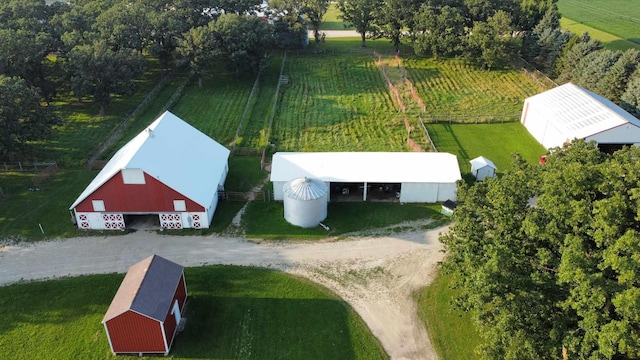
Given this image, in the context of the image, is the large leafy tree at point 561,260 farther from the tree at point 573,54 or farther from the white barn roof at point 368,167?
the tree at point 573,54

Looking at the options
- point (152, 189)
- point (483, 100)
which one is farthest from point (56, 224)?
point (483, 100)

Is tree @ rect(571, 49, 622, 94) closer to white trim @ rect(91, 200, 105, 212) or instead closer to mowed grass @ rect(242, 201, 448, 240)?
mowed grass @ rect(242, 201, 448, 240)

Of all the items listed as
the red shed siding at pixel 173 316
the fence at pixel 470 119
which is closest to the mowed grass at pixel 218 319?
the red shed siding at pixel 173 316

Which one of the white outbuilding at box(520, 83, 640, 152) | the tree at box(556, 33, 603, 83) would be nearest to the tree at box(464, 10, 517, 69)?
the tree at box(556, 33, 603, 83)

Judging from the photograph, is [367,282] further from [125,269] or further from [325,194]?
[125,269]

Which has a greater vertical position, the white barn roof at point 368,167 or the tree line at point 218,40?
the tree line at point 218,40
